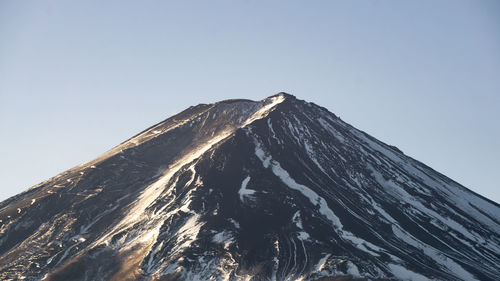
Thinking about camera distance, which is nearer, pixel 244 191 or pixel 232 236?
pixel 232 236

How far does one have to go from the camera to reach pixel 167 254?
516 ft

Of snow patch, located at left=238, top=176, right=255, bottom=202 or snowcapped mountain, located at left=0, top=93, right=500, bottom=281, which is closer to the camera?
snowcapped mountain, located at left=0, top=93, right=500, bottom=281

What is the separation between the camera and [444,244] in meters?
182

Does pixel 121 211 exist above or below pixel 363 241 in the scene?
above

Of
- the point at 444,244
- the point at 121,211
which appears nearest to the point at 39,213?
the point at 121,211

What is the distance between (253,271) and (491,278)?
57.7 metres

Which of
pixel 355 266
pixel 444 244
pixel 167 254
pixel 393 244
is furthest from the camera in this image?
pixel 444 244

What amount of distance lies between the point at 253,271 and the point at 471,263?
5980 cm

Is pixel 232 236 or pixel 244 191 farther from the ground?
pixel 244 191

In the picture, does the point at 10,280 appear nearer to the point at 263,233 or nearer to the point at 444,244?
the point at 263,233

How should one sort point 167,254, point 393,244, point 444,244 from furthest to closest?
point 444,244, point 393,244, point 167,254

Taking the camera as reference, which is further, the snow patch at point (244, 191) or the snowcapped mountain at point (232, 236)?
the snow patch at point (244, 191)

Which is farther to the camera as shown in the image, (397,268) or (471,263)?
(471,263)

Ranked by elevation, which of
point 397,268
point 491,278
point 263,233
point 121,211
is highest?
point 121,211
